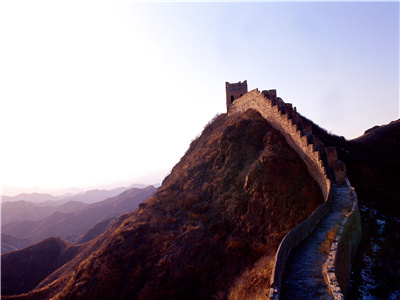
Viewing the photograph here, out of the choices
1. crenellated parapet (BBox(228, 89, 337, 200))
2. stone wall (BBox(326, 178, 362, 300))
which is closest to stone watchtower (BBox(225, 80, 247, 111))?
crenellated parapet (BBox(228, 89, 337, 200))

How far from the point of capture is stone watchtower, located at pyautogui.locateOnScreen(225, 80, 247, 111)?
30.5m

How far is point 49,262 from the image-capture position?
120 feet

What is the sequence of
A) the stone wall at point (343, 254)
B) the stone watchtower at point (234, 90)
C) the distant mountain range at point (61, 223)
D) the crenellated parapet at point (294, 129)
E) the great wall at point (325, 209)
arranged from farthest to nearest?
the distant mountain range at point (61, 223) < the stone watchtower at point (234, 90) < the crenellated parapet at point (294, 129) < the great wall at point (325, 209) < the stone wall at point (343, 254)

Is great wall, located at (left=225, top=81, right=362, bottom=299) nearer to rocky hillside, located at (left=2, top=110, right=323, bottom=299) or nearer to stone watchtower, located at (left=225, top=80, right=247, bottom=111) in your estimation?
rocky hillside, located at (left=2, top=110, right=323, bottom=299)

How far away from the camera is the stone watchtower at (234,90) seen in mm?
30484

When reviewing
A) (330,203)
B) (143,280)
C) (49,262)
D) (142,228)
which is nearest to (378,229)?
(330,203)

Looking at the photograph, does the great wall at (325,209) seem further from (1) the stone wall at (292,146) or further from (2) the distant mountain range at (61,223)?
(2) the distant mountain range at (61,223)

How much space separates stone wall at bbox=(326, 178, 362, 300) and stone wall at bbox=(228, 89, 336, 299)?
114 cm

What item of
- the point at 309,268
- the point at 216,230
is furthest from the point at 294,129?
the point at 309,268

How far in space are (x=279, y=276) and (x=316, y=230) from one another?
3529 millimetres

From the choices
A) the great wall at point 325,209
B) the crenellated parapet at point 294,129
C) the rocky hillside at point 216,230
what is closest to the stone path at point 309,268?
the great wall at point 325,209

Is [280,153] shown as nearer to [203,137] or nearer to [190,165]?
[190,165]

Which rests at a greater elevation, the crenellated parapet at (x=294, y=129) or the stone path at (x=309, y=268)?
the crenellated parapet at (x=294, y=129)

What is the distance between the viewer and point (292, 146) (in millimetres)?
18312
